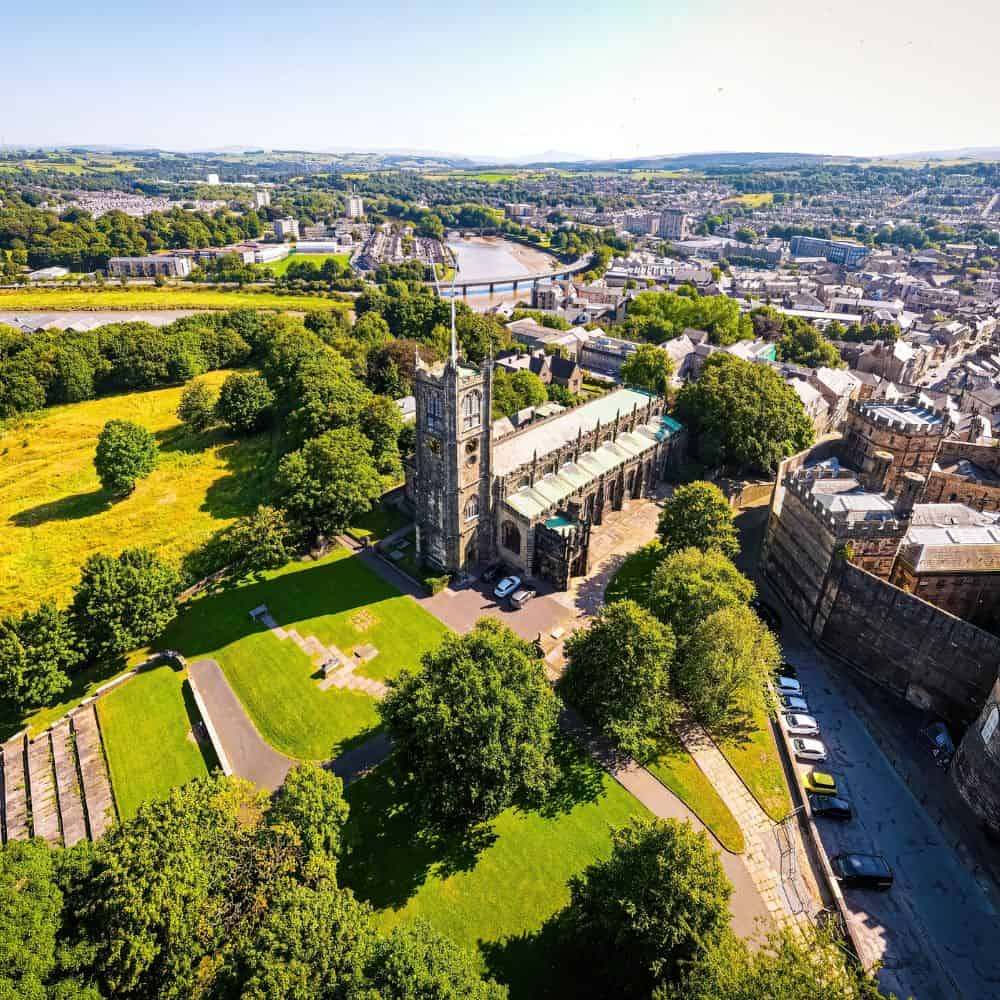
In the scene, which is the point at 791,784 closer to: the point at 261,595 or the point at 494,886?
the point at 494,886

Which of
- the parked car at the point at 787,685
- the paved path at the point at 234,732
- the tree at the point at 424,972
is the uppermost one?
the tree at the point at 424,972

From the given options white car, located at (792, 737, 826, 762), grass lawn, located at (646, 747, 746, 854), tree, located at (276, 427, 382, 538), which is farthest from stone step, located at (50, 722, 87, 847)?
white car, located at (792, 737, 826, 762)

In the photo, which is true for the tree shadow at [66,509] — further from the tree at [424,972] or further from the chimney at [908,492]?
the chimney at [908,492]

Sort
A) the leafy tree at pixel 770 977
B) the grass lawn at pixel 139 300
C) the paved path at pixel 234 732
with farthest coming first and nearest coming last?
the grass lawn at pixel 139 300, the paved path at pixel 234 732, the leafy tree at pixel 770 977

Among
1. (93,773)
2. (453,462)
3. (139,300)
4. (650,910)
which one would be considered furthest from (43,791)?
(139,300)

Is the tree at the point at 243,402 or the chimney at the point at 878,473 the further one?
the tree at the point at 243,402

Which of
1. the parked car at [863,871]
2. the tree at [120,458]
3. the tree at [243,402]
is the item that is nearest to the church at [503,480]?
the parked car at [863,871]

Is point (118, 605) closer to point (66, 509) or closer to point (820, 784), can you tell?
point (66, 509)
